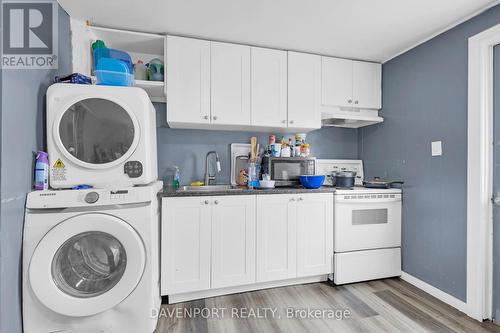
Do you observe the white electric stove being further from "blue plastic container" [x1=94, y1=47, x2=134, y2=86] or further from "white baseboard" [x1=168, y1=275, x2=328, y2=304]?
"blue plastic container" [x1=94, y1=47, x2=134, y2=86]

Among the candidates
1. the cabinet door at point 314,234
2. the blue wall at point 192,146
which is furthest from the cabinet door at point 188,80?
the cabinet door at point 314,234

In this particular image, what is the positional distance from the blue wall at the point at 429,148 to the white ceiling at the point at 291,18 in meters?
0.20

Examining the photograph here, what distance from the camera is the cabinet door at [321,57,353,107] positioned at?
99.9 inches

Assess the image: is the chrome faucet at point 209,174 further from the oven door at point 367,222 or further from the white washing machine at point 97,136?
the oven door at point 367,222

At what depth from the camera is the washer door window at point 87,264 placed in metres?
1.32

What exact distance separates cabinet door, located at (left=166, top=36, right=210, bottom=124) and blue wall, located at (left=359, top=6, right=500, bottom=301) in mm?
1893

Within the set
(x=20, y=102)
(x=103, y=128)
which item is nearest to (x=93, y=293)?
(x=103, y=128)

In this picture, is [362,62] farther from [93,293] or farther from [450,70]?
[93,293]

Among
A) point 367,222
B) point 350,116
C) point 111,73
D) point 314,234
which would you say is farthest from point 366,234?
→ point 111,73

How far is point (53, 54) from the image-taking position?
5.43 ft

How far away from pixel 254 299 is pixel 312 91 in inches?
79.0

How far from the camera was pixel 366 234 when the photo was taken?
7.58 feet

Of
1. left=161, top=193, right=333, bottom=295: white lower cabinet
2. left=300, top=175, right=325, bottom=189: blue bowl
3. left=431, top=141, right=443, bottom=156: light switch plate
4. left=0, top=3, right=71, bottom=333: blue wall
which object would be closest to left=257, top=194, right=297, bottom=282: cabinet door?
A: left=161, top=193, right=333, bottom=295: white lower cabinet

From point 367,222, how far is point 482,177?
0.91 m
